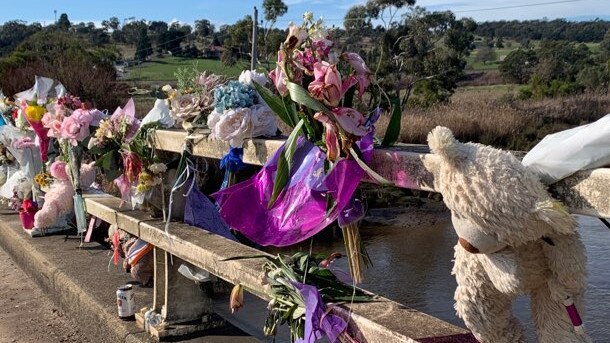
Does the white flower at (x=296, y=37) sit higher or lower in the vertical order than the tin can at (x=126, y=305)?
higher

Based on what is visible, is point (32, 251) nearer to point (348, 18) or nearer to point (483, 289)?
point (483, 289)

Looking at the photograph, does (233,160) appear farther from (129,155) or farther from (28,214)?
(28,214)

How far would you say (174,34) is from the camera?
68.1 metres

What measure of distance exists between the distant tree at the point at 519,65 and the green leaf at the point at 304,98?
47.5 m

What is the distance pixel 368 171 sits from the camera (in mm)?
2424

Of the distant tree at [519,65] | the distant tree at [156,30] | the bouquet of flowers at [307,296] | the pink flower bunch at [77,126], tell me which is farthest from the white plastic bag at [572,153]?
the distant tree at [156,30]

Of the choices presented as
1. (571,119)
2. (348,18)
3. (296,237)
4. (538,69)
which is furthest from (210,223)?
(538,69)

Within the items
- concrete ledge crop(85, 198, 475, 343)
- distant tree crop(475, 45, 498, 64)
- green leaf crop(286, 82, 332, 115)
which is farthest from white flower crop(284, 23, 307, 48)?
distant tree crop(475, 45, 498, 64)

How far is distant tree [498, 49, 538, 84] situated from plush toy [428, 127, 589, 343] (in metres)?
48.0

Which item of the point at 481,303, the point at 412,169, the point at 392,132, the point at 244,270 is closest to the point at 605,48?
the point at 244,270

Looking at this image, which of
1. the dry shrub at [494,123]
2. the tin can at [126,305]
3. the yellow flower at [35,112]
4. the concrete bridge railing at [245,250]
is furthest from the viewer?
the dry shrub at [494,123]

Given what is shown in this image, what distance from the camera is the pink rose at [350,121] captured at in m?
2.50

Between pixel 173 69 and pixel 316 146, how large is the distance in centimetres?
275

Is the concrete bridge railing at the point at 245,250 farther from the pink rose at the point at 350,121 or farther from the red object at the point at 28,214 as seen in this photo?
the red object at the point at 28,214
